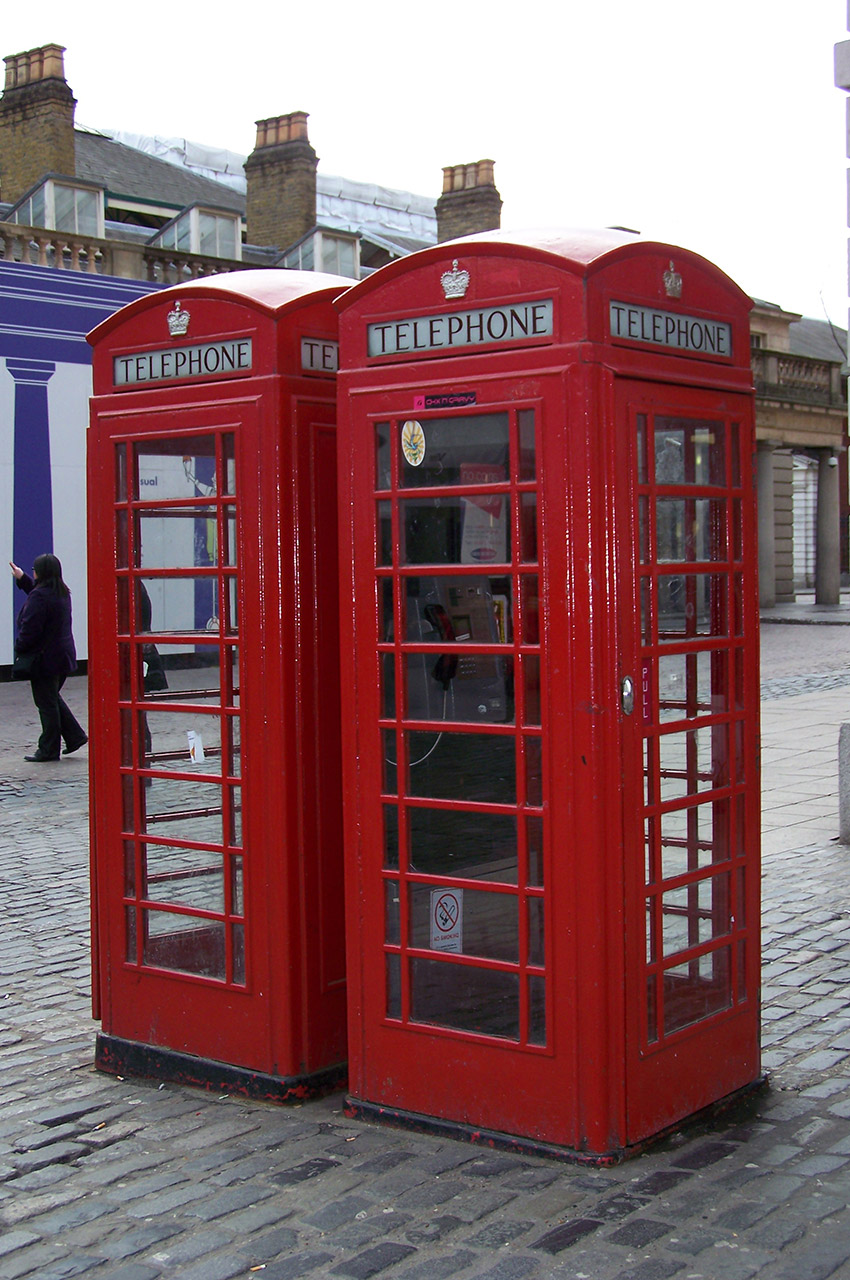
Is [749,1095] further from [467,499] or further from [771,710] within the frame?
[771,710]

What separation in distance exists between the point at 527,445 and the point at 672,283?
2.21 ft

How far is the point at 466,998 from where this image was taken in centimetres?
379

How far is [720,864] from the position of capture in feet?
13.0

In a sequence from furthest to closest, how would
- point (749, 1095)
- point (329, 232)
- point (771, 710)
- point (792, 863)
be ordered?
point (329, 232) → point (771, 710) → point (792, 863) → point (749, 1095)

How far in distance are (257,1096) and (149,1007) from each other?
0.50 meters

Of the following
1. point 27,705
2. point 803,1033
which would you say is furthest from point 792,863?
point 27,705

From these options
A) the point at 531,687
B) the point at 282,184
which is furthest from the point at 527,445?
the point at 282,184

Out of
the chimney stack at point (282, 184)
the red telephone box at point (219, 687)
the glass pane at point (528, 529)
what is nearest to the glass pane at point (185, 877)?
the red telephone box at point (219, 687)

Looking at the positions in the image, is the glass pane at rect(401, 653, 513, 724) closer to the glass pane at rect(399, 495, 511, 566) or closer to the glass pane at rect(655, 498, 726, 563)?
the glass pane at rect(399, 495, 511, 566)

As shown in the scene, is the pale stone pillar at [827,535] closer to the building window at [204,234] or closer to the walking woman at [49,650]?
the building window at [204,234]

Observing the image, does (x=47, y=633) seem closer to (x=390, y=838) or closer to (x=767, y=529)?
(x=390, y=838)

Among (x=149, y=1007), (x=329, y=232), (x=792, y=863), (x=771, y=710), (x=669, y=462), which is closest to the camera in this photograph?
(x=669, y=462)

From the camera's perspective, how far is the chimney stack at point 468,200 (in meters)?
30.9

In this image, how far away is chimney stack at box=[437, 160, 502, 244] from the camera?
30.9 m
